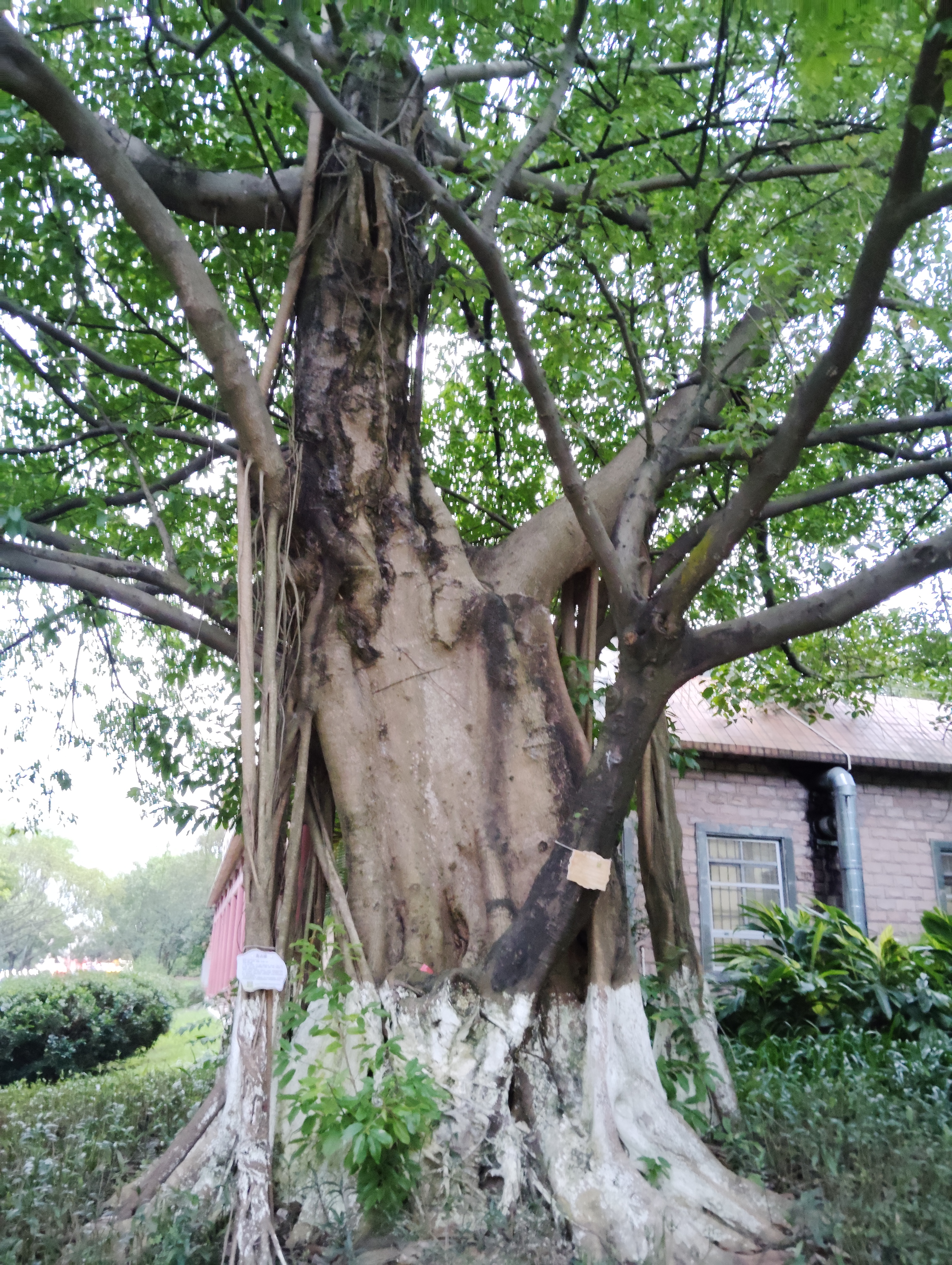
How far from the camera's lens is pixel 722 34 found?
Answer: 486 centimetres

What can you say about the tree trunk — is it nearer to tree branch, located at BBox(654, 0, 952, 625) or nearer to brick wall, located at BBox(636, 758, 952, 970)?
tree branch, located at BBox(654, 0, 952, 625)

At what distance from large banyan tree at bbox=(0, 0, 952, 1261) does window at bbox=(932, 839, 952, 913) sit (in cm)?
505

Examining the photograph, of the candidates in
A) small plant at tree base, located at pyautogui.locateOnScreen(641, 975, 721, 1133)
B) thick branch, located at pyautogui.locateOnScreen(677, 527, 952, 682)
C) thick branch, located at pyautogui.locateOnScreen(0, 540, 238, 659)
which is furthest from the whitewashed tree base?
thick branch, located at pyautogui.locateOnScreen(0, 540, 238, 659)

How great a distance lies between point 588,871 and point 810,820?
24.5 ft

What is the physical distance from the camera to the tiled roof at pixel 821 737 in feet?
32.7

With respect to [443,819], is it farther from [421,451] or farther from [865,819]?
[865,819]

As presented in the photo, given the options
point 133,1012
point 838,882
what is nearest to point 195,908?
point 133,1012

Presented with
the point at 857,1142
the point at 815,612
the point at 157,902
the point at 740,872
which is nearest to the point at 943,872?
the point at 740,872

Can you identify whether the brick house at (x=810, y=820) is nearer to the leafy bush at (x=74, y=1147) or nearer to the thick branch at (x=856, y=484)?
the thick branch at (x=856, y=484)

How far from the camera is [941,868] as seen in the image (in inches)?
416

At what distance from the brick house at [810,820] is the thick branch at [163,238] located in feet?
21.7

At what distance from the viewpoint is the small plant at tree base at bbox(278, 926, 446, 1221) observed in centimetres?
328

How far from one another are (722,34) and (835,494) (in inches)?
93.5

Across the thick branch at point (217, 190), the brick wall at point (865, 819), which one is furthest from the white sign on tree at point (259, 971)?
the brick wall at point (865, 819)
